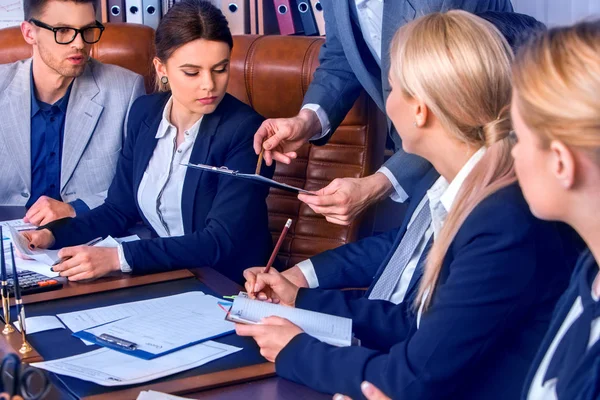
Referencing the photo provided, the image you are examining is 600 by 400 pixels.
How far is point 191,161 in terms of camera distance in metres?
2.26

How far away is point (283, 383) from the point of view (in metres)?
1.27

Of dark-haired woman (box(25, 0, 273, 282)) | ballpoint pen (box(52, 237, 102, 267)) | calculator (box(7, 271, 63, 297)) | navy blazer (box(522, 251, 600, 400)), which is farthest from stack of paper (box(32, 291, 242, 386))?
navy blazer (box(522, 251, 600, 400))

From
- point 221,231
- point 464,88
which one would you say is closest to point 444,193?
point 464,88

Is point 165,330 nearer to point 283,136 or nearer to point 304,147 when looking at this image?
point 283,136

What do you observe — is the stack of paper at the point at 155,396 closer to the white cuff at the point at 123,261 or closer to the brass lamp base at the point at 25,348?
the brass lamp base at the point at 25,348

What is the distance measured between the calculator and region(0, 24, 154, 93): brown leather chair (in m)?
1.54

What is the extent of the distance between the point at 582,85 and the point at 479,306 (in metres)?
0.37

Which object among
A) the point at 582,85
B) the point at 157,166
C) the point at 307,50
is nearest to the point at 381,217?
the point at 307,50

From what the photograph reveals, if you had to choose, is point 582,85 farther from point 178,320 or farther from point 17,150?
point 17,150

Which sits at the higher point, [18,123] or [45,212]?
[18,123]

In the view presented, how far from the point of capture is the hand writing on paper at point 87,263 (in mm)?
1738

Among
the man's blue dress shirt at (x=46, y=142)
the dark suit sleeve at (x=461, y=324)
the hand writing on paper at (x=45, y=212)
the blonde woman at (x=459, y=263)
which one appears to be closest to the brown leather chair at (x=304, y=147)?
the man's blue dress shirt at (x=46, y=142)

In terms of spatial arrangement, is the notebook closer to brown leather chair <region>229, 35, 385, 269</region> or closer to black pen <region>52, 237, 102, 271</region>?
black pen <region>52, 237, 102, 271</region>

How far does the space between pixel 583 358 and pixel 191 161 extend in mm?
1449
